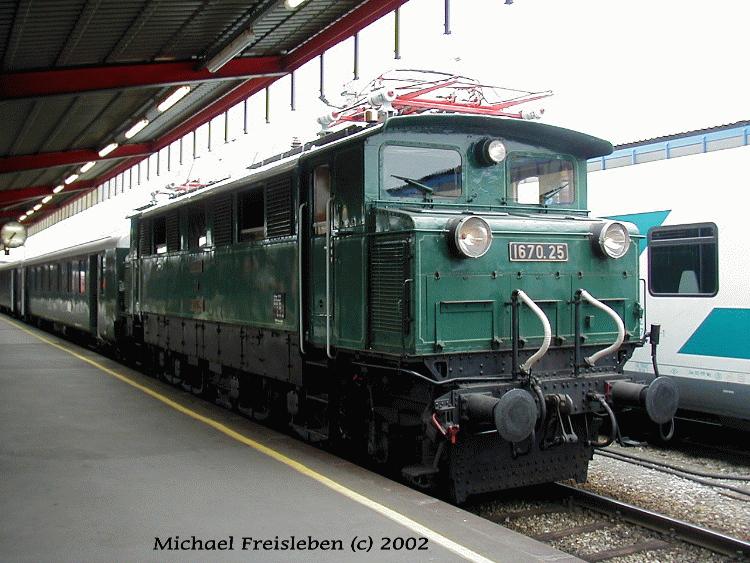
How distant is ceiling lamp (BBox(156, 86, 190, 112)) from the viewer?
61.5ft

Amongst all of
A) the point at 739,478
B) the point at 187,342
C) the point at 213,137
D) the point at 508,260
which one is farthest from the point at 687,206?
the point at 213,137

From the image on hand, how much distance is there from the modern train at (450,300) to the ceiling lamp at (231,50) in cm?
624

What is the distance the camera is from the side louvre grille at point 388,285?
643cm

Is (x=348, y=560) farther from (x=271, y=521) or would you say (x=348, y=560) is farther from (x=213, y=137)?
(x=213, y=137)

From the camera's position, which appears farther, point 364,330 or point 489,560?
point 364,330

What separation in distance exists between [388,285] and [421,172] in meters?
1.22

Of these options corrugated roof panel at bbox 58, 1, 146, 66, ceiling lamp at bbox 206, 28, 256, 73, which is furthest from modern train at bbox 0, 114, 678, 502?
ceiling lamp at bbox 206, 28, 256, 73

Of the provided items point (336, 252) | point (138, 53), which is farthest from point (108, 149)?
point (336, 252)

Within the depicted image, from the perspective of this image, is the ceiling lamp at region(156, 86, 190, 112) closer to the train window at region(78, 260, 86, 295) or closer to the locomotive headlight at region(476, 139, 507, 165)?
the train window at region(78, 260, 86, 295)

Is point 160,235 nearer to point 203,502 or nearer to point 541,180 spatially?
point 541,180

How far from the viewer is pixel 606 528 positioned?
6.36 meters

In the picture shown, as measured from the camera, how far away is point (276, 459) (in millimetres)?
7348

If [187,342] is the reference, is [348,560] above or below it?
below

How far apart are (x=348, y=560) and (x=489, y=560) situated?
89 centimetres
